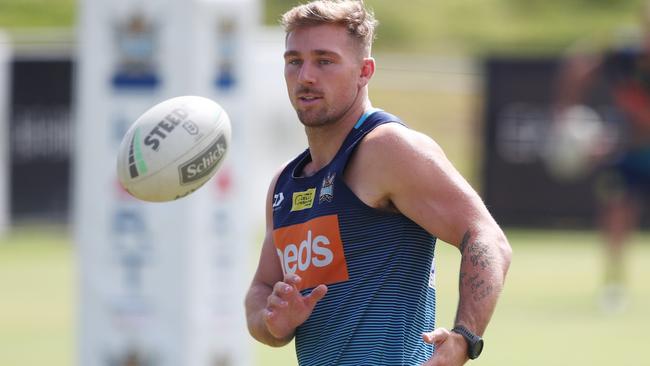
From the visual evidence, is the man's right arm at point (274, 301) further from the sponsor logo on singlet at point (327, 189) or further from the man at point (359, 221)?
the sponsor logo on singlet at point (327, 189)

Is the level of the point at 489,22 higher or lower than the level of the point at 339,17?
higher

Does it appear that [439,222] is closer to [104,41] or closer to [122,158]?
[122,158]

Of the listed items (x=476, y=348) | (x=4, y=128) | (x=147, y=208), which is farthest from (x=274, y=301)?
(x=4, y=128)

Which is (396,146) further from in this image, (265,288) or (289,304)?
(265,288)

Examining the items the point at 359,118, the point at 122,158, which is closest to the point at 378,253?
the point at 359,118

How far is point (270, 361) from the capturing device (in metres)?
9.62

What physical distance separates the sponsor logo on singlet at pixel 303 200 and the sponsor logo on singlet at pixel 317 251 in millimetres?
57

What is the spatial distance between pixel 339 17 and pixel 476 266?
0.90 metres

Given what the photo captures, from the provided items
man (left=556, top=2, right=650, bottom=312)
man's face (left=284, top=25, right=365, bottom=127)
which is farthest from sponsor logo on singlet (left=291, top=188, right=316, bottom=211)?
man (left=556, top=2, right=650, bottom=312)

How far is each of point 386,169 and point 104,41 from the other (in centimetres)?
388

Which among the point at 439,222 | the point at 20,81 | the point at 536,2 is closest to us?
the point at 439,222

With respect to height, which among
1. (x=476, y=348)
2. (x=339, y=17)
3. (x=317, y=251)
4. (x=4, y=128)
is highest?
(x=339, y=17)

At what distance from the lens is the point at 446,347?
397 cm

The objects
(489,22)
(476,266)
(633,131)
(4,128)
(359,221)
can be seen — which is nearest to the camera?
(476,266)
